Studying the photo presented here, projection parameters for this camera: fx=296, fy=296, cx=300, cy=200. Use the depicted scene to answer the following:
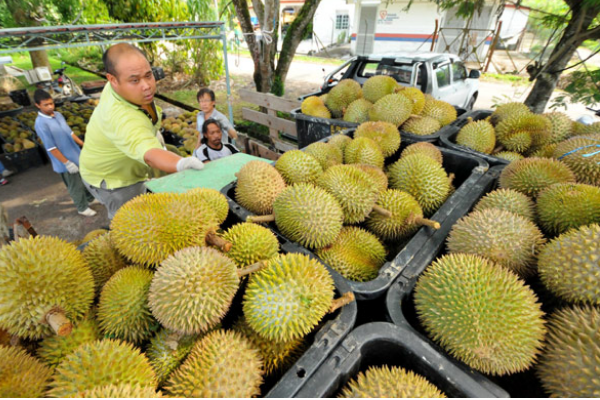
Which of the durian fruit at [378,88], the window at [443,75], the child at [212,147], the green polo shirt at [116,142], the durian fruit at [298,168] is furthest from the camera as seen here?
the window at [443,75]

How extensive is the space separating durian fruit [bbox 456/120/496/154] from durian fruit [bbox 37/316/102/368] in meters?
3.04

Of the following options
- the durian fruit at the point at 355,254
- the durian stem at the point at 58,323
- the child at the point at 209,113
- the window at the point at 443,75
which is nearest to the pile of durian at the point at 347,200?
the durian fruit at the point at 355,254

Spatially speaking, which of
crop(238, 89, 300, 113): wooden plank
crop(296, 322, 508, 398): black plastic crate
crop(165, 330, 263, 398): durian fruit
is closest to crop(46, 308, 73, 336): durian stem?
crop(165, 330, 263, 398): durian fruit

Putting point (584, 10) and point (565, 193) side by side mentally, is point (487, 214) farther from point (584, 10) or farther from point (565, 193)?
point (584, 10)

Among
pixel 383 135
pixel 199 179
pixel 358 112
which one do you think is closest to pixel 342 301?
pixel 199 179

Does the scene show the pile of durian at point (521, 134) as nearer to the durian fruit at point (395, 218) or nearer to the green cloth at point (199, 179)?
the durian fruit at point (395, 218)

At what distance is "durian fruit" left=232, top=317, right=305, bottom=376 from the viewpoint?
1145mm

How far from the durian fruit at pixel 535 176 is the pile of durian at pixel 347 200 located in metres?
0.40

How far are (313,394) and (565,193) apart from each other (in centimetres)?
169

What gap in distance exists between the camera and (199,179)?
2.35 m

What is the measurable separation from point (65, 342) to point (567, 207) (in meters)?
2.41

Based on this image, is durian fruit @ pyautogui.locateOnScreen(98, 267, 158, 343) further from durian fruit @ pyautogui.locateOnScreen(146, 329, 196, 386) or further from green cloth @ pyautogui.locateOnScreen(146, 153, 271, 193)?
green cloth @ pyautogui.locateOnScreen(146, 153, 271, 193)

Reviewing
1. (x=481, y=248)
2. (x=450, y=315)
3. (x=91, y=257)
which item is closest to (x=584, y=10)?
(x=481, y=248)

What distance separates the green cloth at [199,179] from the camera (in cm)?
219
